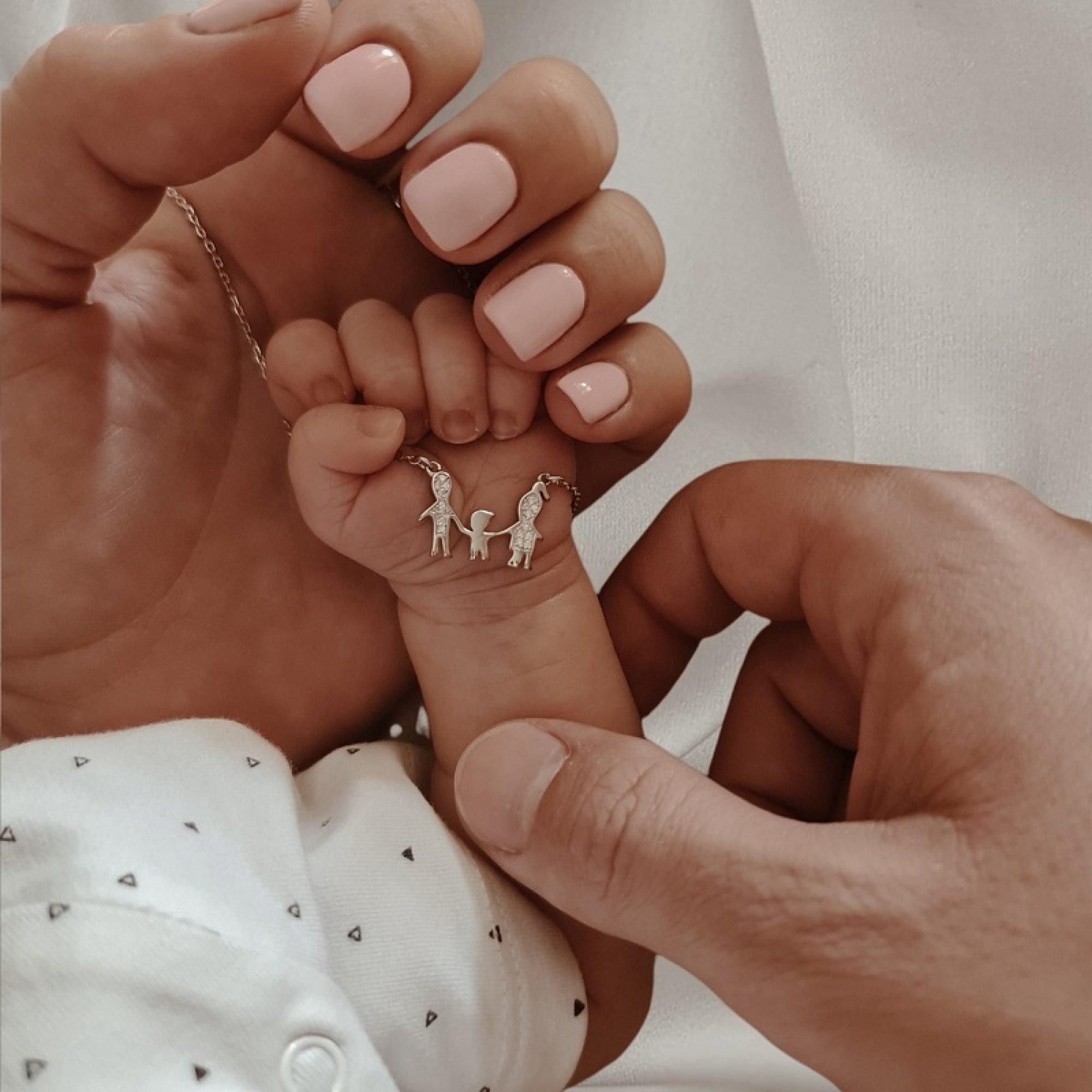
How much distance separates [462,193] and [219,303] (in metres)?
0.21

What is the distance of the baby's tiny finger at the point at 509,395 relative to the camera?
610 mm

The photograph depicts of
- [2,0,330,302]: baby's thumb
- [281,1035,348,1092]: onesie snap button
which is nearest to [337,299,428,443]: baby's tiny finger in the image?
[2,0,330,302]: baby's thumb

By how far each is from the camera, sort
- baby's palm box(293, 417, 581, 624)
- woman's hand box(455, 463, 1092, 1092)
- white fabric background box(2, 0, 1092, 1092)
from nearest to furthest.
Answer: woman's hand box(455, 463, 1092, 1092), baby's palm box(293, 417, 581, 624), white fabric background box(2, 0, 1092, 1092)

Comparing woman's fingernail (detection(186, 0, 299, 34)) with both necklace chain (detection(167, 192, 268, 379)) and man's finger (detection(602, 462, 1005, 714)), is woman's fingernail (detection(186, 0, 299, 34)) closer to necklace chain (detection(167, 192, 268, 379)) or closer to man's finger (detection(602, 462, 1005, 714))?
necklace chain (detection(167, 192, 268, 379))

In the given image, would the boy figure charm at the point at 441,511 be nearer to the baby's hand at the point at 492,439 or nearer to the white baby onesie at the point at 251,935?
the baby's hand at the point at 492,439

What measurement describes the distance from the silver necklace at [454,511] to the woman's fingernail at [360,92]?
10 cm

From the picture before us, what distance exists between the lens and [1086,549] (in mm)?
603

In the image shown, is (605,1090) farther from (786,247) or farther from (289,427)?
(786,247)

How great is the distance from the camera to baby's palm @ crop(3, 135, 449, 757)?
63 cm

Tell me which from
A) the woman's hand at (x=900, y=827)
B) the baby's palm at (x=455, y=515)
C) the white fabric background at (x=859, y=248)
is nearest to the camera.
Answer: the woman's hand at (x=900, y=827)

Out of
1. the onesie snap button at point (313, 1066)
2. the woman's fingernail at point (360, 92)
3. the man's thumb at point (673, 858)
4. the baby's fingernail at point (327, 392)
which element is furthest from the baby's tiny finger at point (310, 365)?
the onesie snap button at point (313, 1066)

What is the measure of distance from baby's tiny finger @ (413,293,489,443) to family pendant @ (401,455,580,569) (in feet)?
0.08

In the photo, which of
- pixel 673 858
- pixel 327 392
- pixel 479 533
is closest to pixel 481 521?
pixel 479 533

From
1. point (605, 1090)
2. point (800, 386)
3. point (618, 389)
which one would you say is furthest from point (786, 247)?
point (605, 1090)
